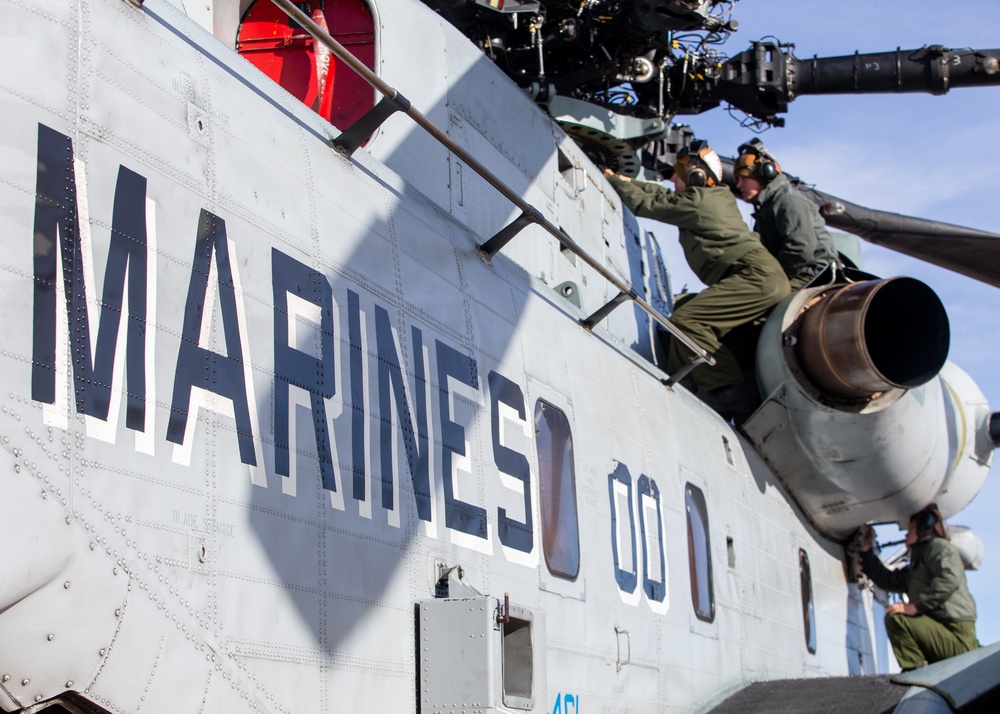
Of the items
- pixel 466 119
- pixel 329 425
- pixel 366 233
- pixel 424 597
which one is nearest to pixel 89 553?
pixel 329 425

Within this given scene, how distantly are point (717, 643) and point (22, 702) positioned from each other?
4.99 meters

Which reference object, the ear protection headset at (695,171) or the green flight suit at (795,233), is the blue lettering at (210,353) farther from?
the green flight suit at (795,233)

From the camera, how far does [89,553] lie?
2906mm

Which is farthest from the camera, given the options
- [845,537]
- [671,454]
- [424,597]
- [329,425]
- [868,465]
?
[845,537]

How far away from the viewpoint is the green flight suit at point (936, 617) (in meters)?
8.68

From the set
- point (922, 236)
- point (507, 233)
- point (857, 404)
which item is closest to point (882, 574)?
point (857, 404)

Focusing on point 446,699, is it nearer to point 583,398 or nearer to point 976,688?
point 583,398

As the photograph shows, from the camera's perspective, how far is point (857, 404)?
27.1 ft

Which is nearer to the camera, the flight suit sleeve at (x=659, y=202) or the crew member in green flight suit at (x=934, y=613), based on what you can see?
the flight suit sleeve at (x=659, y=202)

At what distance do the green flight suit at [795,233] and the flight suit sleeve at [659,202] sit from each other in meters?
0.95

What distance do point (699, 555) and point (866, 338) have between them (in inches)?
89.7

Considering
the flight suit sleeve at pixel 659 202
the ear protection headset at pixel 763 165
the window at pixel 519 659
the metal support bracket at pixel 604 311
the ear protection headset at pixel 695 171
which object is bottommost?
the window at pixel 519 659

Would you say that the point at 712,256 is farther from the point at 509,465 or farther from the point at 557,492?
the point at 509,465

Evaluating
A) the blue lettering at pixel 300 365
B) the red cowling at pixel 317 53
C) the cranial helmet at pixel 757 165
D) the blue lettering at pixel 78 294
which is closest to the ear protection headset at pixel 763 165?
the cranial helmet at pixel 757 165
